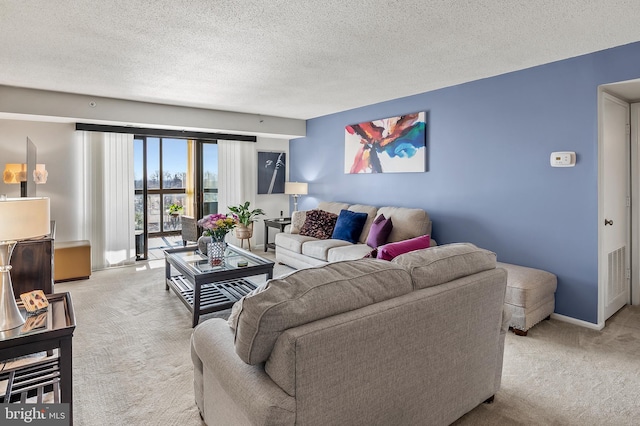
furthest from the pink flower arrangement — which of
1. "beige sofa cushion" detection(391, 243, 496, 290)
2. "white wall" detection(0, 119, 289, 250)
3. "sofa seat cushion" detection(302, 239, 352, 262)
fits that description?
"white wall" detection(0, 119, 289, 250)

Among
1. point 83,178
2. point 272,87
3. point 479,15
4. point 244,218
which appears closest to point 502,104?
point 479,15

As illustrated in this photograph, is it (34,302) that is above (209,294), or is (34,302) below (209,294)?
above

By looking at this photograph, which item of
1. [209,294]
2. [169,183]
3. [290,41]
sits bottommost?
[209,294]

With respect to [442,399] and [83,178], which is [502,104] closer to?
[442,399]

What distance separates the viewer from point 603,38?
2764mm

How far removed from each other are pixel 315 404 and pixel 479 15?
249 centimetres

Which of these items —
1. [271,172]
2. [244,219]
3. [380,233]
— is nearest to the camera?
[380,233]

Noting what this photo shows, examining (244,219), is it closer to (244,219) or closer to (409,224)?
(244,219)

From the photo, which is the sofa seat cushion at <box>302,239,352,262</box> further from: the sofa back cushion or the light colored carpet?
the light colored carpet

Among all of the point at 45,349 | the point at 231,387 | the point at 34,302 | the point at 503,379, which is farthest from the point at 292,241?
the point at 231,387

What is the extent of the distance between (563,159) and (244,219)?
182 inches

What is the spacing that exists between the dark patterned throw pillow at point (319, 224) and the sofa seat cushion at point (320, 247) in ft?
1.11

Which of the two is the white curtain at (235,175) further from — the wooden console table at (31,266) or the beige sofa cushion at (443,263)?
the beige sofa cushion at (443,263)

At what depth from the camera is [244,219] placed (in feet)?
20.6
